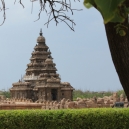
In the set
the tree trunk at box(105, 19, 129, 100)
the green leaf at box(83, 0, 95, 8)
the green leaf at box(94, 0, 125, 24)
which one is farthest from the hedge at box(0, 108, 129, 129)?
the green leaf at box(94, 0, 125, 24)

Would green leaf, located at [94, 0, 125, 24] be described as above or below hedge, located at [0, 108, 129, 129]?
above

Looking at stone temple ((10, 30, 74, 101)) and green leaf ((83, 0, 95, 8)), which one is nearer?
green leaf ((83, 0, 95, 8))

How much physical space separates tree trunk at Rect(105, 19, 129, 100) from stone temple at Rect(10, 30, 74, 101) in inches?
1497

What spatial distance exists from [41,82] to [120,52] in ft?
131

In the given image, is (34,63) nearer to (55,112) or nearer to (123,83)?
(55,112)

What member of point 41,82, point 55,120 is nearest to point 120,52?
point 55,120

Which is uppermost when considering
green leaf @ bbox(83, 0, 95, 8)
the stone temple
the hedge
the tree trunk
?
the stone temple

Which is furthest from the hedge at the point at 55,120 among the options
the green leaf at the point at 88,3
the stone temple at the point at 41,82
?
the stone temple at the point at 41,82

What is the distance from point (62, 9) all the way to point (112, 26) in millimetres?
1321

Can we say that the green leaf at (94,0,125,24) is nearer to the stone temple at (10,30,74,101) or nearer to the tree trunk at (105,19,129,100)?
the tree trunk at (105,19,129,100)

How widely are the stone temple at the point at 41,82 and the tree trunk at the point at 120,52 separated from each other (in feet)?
125

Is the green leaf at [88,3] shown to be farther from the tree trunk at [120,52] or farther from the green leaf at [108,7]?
the tree trunk at [120,52]

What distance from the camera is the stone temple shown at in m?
40.4

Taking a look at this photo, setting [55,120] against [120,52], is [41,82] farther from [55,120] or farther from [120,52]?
[120,52]
